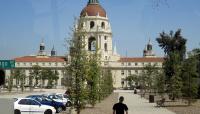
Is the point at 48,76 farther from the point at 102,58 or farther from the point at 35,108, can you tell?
the point at 35,108

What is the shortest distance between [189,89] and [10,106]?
3719 cm

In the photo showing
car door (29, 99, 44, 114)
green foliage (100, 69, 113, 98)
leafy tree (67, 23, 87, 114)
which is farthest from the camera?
green foliage (100, 69, 113, 98)

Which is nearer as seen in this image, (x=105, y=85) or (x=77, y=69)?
(x=77, y=69)

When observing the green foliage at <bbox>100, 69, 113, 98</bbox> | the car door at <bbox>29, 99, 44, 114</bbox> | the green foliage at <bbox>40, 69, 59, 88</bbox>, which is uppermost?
the green foliage at <bbox>40, 69, 59, 88</bbox>

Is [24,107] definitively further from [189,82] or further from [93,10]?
[93,10]

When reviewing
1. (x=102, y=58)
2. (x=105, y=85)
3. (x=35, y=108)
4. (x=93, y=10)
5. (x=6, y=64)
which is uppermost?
(x=93, y=10)

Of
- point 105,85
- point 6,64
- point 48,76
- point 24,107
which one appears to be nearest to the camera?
point 6,64

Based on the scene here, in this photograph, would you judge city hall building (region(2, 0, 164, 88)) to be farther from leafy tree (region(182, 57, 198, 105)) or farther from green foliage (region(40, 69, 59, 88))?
leafy tree (region(182, 57, 198, 105))

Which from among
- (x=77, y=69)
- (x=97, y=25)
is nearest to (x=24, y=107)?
(x=77, y=69)

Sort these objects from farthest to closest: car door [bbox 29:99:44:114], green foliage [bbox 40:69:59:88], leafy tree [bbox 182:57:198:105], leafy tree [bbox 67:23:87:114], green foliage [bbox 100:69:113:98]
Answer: green foliage [bbox 40:69:59:88] → green foliage [bbox 100:69:113:98] → leafy tree [bbox 182:57:198:105] → leafy tree [bbox 67:23:87:114] → car door [bbox 29:99:44:114]

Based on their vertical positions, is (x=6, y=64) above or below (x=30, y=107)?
above

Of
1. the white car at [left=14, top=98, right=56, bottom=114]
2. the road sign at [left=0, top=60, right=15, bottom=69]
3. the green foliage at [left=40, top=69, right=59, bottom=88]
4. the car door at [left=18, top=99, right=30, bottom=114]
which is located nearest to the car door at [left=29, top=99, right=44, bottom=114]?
the white car at [left=14, top=98, right=56, bottom=114]

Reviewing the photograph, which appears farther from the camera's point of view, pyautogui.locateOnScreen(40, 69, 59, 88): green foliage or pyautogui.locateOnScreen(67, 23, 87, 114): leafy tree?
pyautogui.locateOnScreen(40, 69, 59, 88): green foliage

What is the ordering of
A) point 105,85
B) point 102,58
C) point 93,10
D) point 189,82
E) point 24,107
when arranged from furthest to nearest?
point 102,58 < point 93,10 < point 105,85 < point 189,82 < point 24,107
